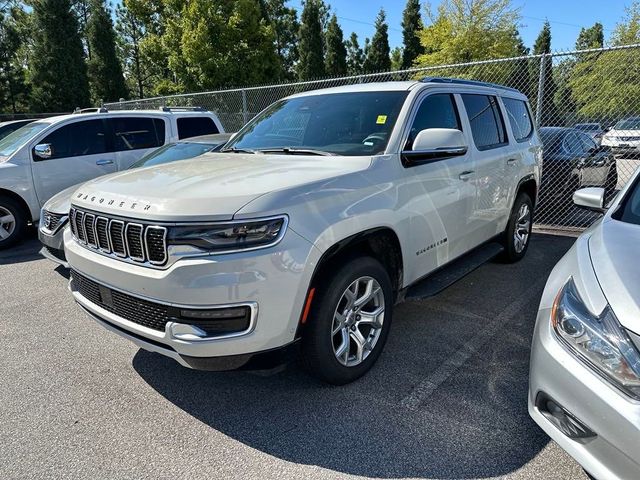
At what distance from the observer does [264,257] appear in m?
2.26

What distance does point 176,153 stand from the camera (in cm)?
645

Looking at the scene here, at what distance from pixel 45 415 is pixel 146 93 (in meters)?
44.7

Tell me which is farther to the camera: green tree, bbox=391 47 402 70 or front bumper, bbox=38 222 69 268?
green tree, bbox=391 47 402 70

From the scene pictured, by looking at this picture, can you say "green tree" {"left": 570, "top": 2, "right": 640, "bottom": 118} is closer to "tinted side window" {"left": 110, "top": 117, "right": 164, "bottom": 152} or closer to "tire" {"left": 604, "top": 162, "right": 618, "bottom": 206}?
"tire" {"left": 604, "top": 162, "right": 618, "bottom": 206}

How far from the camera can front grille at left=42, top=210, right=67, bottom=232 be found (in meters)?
4.97

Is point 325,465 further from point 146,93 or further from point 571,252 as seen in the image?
point 146,93

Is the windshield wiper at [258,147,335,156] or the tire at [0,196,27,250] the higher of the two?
the windshield wiper at [258,147,335,156]

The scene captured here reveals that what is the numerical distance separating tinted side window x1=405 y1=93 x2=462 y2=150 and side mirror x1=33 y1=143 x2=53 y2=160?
5.82 meters

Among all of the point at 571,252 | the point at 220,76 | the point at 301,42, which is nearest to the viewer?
the point at 571,252

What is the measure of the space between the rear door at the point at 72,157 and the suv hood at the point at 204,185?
4542 mm

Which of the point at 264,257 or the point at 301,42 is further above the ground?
the point at 301,42

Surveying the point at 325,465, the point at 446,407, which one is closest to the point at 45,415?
the point at 325,465

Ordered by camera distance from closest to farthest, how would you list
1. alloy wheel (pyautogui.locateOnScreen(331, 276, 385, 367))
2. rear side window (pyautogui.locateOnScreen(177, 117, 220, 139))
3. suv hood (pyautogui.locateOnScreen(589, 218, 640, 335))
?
suv hood (pyautogui.locateOnScreen(589, 218, 640, 335)), alloy wheel (pyautogui.locateOnScreen(331, 276, 385, 367)), rear side window (pyautogui.locateOnScreen(177, 117, 220, 139))

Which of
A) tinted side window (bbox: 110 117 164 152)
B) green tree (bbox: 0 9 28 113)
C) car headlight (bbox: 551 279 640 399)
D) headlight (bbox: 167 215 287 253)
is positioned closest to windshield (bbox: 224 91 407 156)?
headlight (bbox: 167 215 287 253)
